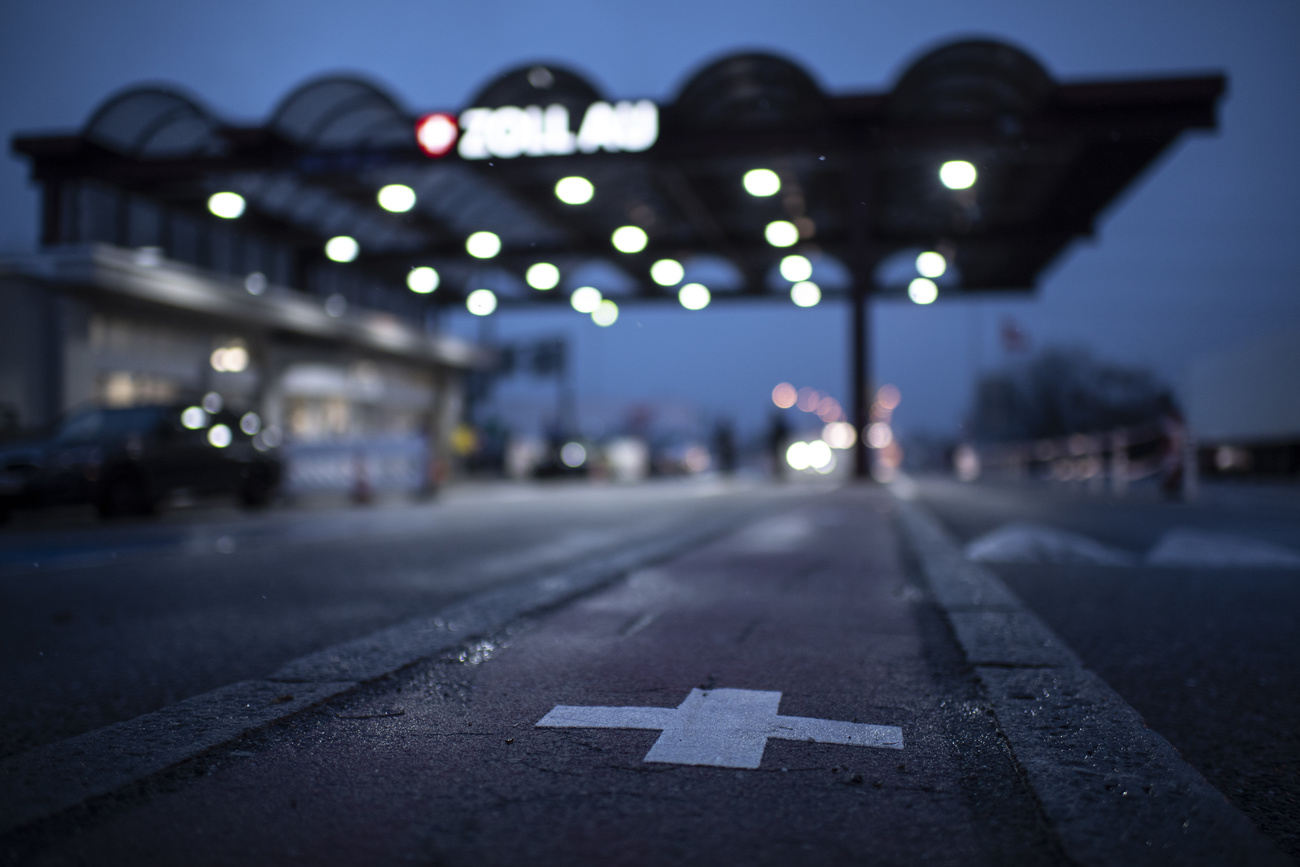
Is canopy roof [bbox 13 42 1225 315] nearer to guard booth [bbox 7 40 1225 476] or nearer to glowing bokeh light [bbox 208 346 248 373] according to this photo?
guard booth [bbox 7 40 1225 476]

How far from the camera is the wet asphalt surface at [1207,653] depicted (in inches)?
105

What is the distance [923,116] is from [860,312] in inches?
274

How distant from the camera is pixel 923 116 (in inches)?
659

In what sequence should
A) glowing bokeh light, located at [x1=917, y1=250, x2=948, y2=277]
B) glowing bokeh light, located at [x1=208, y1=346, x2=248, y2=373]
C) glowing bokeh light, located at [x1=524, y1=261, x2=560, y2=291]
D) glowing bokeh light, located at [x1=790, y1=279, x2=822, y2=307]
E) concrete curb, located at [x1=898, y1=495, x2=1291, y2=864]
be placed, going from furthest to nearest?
glowing bokeh light, located at [x1=208, y1=346, x2=248, y2=373]
glowing bokeh light, located at [x1=790, y1=279, x2=822, y2=307]
glowing bokeh light, located at [x1=524, y1=261, x2=560, y2=291]
glowing bokeh light, located at [x1=917, y1=250, x2=948, y2=277]
concrete curb, located at [x1=898, y1=495, x2=1291, y2=864]

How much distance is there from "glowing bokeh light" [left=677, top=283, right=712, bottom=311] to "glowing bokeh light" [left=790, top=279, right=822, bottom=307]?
2.49 m

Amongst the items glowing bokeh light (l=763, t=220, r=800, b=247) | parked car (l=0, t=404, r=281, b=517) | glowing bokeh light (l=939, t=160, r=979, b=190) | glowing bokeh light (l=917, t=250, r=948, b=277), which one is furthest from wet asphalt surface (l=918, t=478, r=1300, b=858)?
glowing bokeh light (l=917, t=250, r=948, b=277)

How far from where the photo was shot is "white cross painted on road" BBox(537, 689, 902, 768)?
8.61ft

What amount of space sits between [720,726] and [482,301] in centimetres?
2415

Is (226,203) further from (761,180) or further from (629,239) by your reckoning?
(761,180)

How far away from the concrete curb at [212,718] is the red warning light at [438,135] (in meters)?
12.4

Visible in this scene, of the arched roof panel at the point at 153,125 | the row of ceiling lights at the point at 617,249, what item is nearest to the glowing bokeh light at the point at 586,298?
the row of ceiling lights at the point at 617,249

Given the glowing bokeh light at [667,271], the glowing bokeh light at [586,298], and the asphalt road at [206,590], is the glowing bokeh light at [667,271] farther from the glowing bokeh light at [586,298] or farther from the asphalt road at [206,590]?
the asphalt road at [206,590]

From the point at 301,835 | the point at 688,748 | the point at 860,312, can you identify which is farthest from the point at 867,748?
the point at 860,312

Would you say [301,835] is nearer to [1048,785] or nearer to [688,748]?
[688,748]
